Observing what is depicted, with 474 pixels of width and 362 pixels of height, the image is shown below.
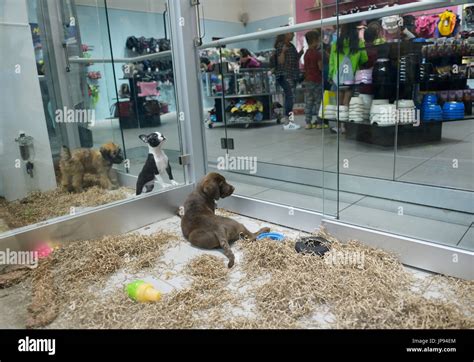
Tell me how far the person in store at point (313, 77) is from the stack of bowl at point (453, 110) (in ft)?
4.55

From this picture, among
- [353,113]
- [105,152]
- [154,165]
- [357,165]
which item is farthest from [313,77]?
[105,152]

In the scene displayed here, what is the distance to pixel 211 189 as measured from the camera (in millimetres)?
3010

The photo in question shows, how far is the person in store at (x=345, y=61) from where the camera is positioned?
9.21 ft

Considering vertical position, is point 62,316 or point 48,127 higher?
point 48,127

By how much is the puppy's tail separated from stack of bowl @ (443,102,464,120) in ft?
12.3

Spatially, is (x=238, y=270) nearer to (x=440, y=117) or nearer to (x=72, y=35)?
(x=440, y=117)

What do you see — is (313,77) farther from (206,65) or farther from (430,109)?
(430,109)

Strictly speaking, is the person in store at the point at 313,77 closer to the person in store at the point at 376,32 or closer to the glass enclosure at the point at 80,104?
the person in store at the point at 376,32

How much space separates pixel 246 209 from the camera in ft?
11.3

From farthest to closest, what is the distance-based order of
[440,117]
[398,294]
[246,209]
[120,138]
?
1. [120,138]
2. [440,117]
3. [246,209]
4. [398,294]

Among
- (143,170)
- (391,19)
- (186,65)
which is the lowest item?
(143,170)

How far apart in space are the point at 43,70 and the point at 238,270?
2.74 metres

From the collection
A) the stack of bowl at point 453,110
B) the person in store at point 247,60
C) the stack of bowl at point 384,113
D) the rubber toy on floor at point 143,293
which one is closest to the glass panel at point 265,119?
the person in store at point 247,60

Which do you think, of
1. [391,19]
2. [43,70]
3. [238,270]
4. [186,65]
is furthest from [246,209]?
[43,70]
